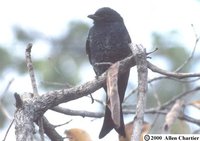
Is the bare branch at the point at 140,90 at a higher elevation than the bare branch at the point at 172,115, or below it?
higher

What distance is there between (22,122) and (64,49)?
717cm

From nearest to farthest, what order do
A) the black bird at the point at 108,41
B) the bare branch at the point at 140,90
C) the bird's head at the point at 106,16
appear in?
1. the bare branch at the point at 140,90
2. the black bird at the point at 108,41
3. the bird's head at the point at 106,16

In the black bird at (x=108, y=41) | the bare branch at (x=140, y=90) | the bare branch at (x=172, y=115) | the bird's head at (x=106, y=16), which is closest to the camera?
the bare branch at (x=140, y=90)

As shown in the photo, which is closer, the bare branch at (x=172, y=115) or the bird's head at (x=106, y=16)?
the bare branch at (x=172, y=115)

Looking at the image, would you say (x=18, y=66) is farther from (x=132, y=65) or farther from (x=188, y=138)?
(x=132, y=65)

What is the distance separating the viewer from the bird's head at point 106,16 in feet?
15.9

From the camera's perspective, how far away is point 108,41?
4586 millimetres

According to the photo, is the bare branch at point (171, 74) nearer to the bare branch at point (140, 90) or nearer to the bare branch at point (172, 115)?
the bare branch at point (140, 90)

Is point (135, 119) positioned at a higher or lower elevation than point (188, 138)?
higher

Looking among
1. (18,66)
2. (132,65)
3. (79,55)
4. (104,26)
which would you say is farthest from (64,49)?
(132,65)

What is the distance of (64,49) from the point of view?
10062mm

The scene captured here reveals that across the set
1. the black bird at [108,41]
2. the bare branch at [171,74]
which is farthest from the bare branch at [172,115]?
the bare branch at [171,74]

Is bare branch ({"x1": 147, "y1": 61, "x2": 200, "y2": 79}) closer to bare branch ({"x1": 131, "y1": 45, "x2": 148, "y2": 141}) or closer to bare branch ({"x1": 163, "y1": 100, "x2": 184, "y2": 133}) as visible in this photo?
bare branch ({"x1": 131, "y1": 45, "x2": 148, "y2": 141})

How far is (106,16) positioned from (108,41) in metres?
0.36
